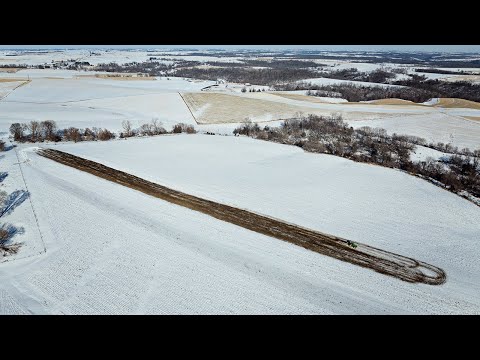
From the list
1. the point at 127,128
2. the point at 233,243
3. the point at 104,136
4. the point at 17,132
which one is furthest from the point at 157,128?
the point at 233,243

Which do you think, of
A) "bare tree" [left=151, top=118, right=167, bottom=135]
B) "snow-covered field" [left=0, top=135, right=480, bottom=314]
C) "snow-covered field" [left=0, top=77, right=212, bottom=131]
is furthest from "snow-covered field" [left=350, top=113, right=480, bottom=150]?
"snow-covered field" [left=0, top=77, right=212, bottom=131]

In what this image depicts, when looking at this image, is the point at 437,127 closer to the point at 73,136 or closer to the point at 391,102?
the point at 391,102

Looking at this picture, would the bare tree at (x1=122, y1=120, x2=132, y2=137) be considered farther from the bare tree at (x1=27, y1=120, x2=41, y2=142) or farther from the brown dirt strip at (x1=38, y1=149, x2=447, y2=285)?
the brown dirt strip at (x1=38, y1=149, x2=447, y2=285)

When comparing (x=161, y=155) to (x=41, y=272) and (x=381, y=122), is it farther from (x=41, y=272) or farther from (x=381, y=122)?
(x=381, y=122)

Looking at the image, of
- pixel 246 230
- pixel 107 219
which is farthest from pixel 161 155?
pixel 246 230

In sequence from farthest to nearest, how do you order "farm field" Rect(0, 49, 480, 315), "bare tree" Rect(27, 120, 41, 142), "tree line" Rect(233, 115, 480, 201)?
1. "bare tree" Rect(27, 120, 41, 142)
2. "tree line" Rect(233, 115, 480, 201)
3. "farm field" Rect(0, 49, 480, 315)

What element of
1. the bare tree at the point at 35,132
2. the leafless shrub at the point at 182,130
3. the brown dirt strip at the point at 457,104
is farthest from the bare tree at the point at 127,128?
the brown dirt strip at the point at 457,104
